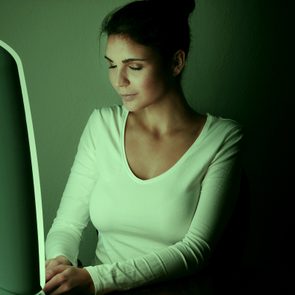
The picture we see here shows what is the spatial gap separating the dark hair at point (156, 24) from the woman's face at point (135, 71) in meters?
0.02

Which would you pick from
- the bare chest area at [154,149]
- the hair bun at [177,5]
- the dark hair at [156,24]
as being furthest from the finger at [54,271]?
the hair bun at [177,5]

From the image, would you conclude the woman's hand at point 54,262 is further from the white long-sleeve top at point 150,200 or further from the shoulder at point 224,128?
the shoulder at point 224,128

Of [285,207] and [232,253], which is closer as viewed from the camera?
[232,253]

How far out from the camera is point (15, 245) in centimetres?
39

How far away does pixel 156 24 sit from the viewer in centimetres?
99

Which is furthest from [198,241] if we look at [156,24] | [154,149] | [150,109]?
[156,24]

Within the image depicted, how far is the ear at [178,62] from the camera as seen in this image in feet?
3.48

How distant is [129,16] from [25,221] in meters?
0.75

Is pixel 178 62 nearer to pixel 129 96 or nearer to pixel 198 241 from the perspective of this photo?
pixel 129 96

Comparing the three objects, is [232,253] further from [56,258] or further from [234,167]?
[56,258]

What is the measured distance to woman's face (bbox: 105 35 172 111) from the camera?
3.29 feet

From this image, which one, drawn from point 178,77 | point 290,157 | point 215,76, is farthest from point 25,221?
point 290,157

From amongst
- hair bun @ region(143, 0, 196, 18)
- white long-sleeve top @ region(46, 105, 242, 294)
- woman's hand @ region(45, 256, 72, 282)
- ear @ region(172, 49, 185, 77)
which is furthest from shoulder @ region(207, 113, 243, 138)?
woman's hand @ region(45, 256, 72, 282)

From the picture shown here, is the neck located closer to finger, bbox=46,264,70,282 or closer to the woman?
the woman
